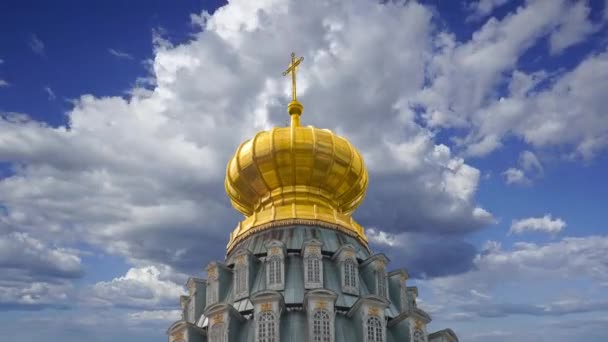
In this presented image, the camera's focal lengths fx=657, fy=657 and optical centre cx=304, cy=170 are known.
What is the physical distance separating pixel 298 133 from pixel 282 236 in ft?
18.6

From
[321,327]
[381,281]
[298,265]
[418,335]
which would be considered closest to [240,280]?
[298,265]

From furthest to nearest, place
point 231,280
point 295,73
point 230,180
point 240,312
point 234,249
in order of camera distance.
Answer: point 295,73, point 230,180, point 234,249, point 231,280, point 240,312

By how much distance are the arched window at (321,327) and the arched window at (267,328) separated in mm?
1519

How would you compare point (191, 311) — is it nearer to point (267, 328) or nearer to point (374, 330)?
point (267, 328)

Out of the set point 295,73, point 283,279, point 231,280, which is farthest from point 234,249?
point 295,73

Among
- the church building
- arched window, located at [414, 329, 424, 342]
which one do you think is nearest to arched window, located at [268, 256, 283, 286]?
the church building

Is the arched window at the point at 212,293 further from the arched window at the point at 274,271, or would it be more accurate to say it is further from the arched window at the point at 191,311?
the arched window at the point at 274,271

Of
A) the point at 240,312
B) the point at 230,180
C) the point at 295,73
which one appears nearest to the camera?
the point at 240,312

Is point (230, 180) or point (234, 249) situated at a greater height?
point (230, 180)

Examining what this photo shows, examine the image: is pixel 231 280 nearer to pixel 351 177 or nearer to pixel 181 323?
pixel 181 323

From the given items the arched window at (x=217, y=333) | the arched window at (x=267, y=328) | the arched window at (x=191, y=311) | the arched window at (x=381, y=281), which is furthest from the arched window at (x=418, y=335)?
the arched window at (x=191, y=311)

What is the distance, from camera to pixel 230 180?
116 feet

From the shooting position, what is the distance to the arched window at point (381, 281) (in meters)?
29.7

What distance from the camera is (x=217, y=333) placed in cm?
2670
